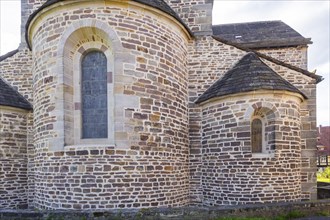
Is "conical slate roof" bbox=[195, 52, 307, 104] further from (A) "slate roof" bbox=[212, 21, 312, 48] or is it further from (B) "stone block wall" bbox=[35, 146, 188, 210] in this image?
(B) "stone block wall" bbox=[35, 146, 188, 210]

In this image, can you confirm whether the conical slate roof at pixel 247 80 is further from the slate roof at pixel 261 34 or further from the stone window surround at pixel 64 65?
the stone window surround at pixel 64 65

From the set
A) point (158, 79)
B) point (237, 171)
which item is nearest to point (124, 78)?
point (158, 79)

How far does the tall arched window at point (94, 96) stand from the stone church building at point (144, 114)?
28 millimetres

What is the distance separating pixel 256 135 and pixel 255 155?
67cm

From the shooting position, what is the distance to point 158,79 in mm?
8320

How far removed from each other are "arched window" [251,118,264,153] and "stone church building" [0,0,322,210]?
0.10ft

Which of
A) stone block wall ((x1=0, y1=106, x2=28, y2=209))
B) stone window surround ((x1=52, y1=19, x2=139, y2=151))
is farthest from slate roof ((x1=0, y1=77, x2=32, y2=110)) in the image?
stone window surround ((x1=52, y1=19, x2=139, y2=151))

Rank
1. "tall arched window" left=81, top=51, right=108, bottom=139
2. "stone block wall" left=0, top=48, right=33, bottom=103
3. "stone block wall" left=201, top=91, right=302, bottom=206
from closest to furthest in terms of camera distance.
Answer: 1. "tall arched window" left=81, top=51, right=108, bottom=139
2. "stone block wall" left=201, top=91, right=302, bottom=206
3. "stone block wall" left=0, top=48, right=33, bottom=103

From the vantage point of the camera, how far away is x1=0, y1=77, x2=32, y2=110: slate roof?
969 cm

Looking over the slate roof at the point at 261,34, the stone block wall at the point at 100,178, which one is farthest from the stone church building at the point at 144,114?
the slate roof at the point at 261,34

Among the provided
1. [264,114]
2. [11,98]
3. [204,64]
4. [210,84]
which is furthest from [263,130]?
[11,98]

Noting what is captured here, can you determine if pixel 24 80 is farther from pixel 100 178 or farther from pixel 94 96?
pixel 100 178

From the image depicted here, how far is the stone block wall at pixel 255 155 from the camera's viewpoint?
28.3 feet

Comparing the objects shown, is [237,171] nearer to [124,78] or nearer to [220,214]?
[220,214]
